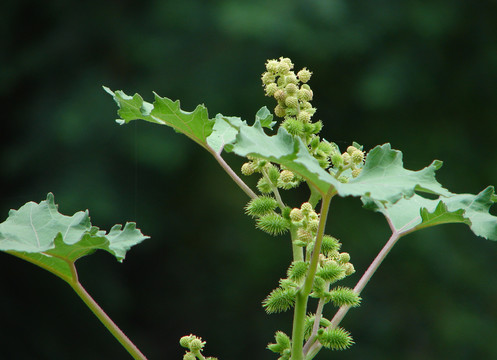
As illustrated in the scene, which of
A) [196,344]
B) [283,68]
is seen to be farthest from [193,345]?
[283,68]

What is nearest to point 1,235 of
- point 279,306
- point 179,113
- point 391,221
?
point 179,113

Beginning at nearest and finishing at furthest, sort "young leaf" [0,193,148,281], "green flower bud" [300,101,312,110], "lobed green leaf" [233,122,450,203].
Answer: "lobed green leaf" [233,122,450,203] < "young leaf" [0,193,148,281] < "green flower bud" [300,101,312,110]

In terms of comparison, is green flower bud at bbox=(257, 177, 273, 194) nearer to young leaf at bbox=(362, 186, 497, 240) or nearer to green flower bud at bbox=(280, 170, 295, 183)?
green flower bud at bbox=(280, 170, 295, 183)

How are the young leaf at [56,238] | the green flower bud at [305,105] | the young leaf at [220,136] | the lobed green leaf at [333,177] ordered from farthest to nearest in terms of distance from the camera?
the young leaf at [220,136] → the green flower bud at [305,105] → the young leaf at [56,238] → the lobed green leaf at [333,177]

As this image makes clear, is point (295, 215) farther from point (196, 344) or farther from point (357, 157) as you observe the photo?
point (196, 344)

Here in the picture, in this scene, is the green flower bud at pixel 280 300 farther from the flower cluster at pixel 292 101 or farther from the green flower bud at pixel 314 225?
the flower cluster at pixel 292 101

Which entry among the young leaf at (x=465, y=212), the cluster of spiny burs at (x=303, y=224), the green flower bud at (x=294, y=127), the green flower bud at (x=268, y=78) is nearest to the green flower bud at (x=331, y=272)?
the cluster of spiny burs at (x=303, y=224)

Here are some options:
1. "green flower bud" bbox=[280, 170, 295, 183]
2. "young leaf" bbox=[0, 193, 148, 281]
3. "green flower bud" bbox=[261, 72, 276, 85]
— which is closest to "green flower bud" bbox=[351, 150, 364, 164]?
"green flower bud" bbox=[280, 170, 295, 183]
